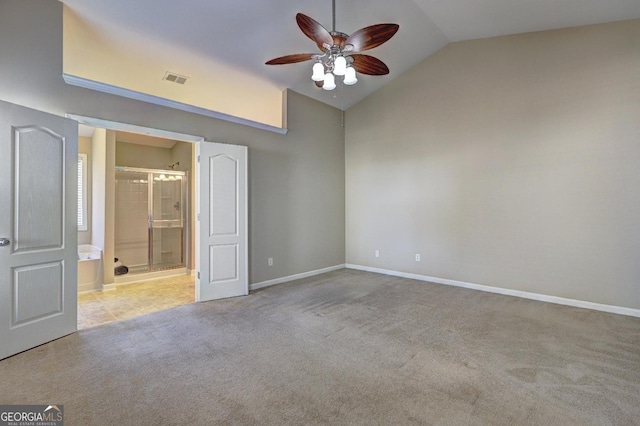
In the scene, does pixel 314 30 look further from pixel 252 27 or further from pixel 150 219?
pixel 150 219

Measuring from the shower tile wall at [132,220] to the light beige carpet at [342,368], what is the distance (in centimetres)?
294

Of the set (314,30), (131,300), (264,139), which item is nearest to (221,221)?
(264,139)

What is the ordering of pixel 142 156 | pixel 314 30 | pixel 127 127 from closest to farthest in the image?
pixel 314 30
pixel 127 127
pixel 142 156

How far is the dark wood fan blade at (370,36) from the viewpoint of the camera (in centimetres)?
256

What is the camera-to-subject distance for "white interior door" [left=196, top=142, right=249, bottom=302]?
165 inches

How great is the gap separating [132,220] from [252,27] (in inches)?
177

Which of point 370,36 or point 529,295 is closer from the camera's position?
point 370,36

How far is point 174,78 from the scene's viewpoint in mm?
4367

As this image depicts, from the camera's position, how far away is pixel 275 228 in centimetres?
518

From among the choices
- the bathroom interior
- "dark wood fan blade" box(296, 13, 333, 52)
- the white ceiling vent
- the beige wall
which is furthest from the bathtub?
"dark wood fan blade" box(296, 13, 333, 52)

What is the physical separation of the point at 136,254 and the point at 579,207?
7370mm

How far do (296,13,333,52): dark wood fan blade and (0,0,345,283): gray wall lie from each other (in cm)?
222

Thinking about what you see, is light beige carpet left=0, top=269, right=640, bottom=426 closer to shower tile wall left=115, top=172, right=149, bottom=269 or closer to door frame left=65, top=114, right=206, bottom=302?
door frame left=65, top=114, right=206, bottom=302

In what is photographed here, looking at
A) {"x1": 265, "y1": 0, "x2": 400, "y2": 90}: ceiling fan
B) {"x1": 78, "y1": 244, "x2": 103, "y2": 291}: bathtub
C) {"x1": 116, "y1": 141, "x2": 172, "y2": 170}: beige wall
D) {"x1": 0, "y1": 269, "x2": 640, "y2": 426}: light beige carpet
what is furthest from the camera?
{"x1": 116, "y1": 141, "x2": 172, "y2": 170}: beige wall
